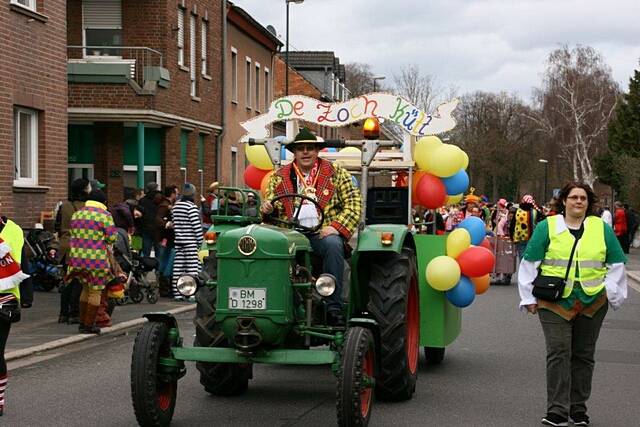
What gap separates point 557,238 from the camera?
8336 mm

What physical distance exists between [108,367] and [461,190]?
12.8ft

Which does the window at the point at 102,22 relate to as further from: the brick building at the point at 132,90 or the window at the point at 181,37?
the window at the point at 181,37

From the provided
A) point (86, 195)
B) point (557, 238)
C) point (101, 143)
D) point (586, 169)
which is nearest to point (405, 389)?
point (557, 238)

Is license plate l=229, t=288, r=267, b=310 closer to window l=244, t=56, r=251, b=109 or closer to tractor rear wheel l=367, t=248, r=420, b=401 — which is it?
tractor rear wheel l=367, t=248, r=420, b=401

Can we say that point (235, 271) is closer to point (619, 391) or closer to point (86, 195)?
point (619, 391)

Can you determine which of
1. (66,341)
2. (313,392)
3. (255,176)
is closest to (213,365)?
(313,392)

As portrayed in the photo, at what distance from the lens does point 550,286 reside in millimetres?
8180

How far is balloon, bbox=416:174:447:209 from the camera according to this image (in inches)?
457

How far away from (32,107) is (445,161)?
1103 cm

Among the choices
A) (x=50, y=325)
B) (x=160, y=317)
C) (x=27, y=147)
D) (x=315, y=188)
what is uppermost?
(x=27, y=147)

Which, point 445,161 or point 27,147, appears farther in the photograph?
point 27,147

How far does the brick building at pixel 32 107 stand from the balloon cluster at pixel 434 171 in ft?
29.9

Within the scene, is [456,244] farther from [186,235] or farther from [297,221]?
[186,235]

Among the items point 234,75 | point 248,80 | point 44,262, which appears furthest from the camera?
point 248,80
